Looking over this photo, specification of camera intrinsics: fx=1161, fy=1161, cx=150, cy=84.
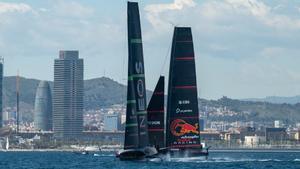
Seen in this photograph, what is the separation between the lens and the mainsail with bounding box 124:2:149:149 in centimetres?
12425

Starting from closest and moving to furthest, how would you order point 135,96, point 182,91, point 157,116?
point 182,91, point 135,96, point 157,116

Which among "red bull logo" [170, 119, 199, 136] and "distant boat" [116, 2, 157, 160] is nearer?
"red bull logo" [170, 119, 199, 136]

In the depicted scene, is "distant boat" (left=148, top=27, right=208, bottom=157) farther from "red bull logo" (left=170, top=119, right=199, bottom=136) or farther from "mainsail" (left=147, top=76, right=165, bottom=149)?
"mainsail" (left=147, top=76, right=165, bottom=149)

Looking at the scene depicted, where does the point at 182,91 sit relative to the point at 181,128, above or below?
above

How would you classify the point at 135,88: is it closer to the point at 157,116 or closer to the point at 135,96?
the point at 135,96

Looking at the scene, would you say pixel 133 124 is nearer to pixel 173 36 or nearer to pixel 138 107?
pixel 138 107

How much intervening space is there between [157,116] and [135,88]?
154 inches

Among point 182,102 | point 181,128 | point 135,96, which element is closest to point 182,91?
point 182,102

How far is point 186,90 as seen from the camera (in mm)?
118500

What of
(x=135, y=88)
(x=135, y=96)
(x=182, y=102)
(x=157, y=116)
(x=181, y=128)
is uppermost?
(x=135, y=88)

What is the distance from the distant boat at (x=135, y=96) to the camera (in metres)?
124

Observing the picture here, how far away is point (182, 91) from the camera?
4665 inches

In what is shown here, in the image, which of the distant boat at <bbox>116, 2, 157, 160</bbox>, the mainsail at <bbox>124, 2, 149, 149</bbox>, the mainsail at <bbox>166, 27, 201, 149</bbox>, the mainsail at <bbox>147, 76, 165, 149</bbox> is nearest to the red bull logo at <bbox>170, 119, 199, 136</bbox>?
the mainsail at <bbox>166, 27, 201, 149</bbox>

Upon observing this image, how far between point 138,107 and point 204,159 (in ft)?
29.5
